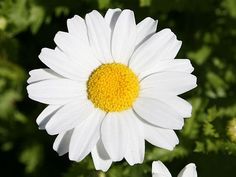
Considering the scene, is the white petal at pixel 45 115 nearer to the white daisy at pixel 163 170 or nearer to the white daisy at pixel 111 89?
the white daisy at pixel 111 89

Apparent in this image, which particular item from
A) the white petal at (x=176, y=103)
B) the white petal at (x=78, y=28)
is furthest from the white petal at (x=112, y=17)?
the white petal at (x=176, y=103)

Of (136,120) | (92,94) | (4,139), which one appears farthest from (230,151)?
(4,139)

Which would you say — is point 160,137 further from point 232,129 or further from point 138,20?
point 138,20

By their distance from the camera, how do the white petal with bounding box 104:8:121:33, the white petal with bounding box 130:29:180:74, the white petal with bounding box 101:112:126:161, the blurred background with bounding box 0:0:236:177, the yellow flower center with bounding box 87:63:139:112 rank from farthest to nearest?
the blurred background with bounding box 0:0:236:177 → the white petal with bounding box 104:8:121:33 → the white petal with bounding box 130:29:180:74 → the yellow flower center with bounding box 87:63:139:112 → the white petal with bounding box 101:112:126:161

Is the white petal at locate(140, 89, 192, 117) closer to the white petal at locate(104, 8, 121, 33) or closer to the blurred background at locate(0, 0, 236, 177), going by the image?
the white petal at locate(104, 8, 121, 33)

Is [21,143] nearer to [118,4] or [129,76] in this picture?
[118,4]

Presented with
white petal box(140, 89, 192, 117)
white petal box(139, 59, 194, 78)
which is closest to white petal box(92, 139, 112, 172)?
white petal box(140, 89, 192, 117)

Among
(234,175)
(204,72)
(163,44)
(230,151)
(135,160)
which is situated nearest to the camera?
(135,160)
